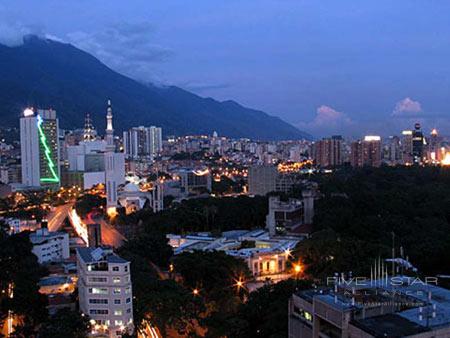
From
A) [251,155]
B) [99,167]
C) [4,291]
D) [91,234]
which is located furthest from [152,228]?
[251,155]

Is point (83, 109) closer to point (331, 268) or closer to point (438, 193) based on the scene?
point (438, 193)

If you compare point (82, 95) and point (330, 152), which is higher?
point (82, 95)

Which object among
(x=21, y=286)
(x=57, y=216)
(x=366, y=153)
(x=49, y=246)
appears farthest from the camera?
(x=366, y=153)

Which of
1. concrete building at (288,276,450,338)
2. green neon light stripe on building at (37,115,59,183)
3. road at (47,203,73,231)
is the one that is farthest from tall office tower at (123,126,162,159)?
concrete building at (288,276,450,338)

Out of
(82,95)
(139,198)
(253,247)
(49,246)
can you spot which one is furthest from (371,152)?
(82,95)

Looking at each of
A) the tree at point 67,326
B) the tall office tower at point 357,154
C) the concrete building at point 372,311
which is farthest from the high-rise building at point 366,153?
the tree at point 67,326

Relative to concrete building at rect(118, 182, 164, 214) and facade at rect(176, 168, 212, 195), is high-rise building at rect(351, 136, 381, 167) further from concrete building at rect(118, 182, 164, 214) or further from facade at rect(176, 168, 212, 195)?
concrete building at rect(118, 182, 164, 214)

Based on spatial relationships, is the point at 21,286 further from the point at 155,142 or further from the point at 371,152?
the point at 155,142
